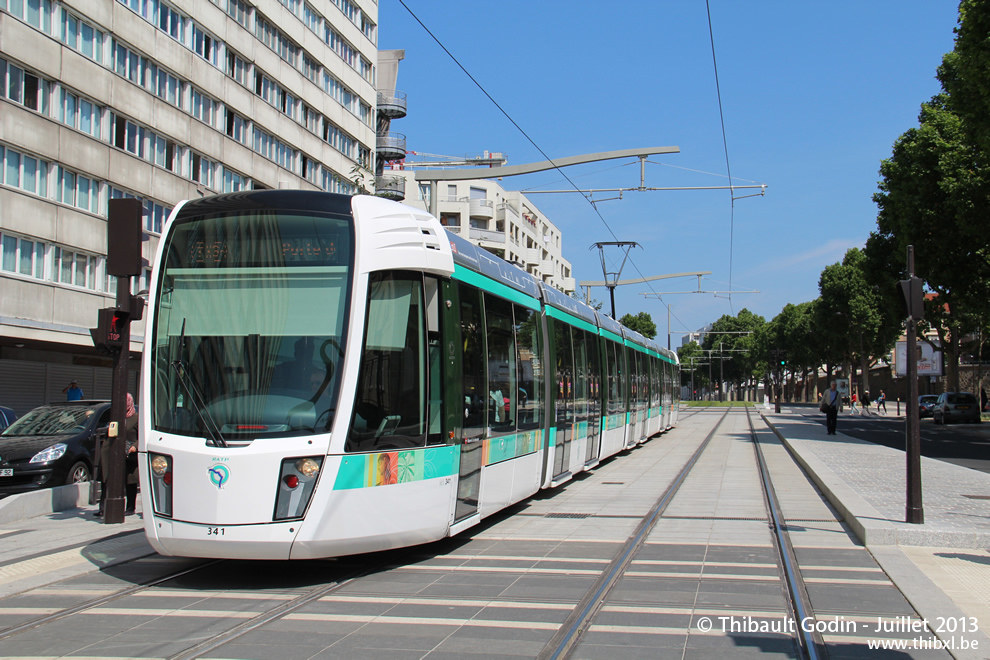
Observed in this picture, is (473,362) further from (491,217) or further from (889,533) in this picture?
(491,217)

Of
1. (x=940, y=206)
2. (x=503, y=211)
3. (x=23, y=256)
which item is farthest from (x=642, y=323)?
(x=23, y=256)

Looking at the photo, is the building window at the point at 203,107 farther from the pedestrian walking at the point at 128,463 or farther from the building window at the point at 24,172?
the pedestrian walking at the point at 128,463

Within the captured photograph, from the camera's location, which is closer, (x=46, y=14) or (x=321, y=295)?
(x=321, y=295)

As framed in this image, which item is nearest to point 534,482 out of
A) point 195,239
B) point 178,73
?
point 195,239

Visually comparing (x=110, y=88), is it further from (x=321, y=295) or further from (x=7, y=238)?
(x=321, y=295)

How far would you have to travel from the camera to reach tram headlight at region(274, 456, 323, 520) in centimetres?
719

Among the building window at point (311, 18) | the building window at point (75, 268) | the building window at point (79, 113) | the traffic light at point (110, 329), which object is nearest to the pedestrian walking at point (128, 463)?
the traffic light at point (110, 329)

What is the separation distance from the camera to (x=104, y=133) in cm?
2967

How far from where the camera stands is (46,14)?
2703 cm

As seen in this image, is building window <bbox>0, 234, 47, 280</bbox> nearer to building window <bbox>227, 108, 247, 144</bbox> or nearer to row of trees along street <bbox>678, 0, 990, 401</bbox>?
building window <bbox>227, 108, 247, 144</bbox>

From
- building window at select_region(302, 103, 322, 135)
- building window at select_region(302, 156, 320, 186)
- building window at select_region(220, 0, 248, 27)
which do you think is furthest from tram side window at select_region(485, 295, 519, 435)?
building window at select_region(302, 103, 322, 135)

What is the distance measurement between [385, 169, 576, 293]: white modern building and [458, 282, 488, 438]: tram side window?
56805 mm

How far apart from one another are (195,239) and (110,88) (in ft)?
81.9

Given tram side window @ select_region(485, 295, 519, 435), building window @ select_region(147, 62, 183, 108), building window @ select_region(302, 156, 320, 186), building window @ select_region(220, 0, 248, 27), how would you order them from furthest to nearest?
building window @ select_region(302, 156, 320, 186)
building window @ select_region(220, 0, 248, 27)
building window @ select_region(147, 62, 183, 108)
tram side window @ select_region(485, 295, 519, 435)
